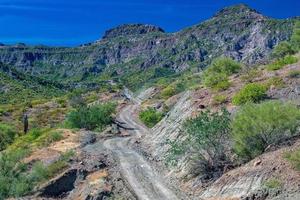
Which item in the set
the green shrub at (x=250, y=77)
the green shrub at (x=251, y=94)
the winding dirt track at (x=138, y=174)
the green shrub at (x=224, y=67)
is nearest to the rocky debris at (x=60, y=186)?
the winding dirt track at (x=138, y=174)

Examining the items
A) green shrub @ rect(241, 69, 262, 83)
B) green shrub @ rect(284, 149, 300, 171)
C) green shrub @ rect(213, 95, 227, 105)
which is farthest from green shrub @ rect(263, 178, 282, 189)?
green shrub @ rect(241, 69, 262, 83)

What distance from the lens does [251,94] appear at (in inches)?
1988

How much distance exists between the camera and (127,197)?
39.3 m

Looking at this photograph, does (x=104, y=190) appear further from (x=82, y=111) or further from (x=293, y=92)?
(x=82, y=111)

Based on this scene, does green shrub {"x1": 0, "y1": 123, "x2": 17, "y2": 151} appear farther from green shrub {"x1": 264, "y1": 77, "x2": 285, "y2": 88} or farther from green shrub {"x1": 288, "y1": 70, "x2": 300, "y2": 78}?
green shrub {"x1": 288, "y1": 70, "x2": 300, "y2": 78}

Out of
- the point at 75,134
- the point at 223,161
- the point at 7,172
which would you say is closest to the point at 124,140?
the point at 75,134

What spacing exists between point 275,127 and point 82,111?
5497cm

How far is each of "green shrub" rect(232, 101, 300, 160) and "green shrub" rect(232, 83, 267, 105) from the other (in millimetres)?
11839

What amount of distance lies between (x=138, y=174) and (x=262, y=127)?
1302cm

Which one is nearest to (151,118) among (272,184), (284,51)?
(284,51)

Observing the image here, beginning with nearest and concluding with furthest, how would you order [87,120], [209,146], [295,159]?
1. [295,159]
2. [209,146]
3. [87,120]

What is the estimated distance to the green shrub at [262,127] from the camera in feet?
120

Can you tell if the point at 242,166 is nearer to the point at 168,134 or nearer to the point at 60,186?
the point at 60,186

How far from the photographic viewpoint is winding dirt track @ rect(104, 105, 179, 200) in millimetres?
38938
